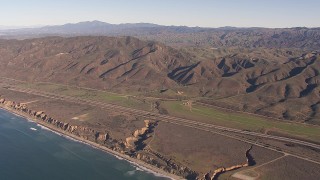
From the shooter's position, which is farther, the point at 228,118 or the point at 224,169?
the point at 228,118

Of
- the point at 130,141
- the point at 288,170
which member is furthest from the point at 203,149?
the point at 288,170

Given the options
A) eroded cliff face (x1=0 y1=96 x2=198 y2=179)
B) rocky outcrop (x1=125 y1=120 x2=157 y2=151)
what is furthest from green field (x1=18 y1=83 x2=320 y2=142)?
eroded cliff face (x1=0 y1=96 x2=198 y2=179)

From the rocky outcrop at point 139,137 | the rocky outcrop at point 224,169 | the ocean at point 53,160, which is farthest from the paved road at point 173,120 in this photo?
the ocean at point 53,160

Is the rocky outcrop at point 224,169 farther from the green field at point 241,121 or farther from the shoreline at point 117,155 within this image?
the green field at point 241,121

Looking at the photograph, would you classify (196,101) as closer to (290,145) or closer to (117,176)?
(290,145)

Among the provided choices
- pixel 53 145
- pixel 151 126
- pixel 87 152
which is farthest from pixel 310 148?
pixel 53 145

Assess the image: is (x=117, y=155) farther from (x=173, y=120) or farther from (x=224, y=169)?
(x=173, y=120)
